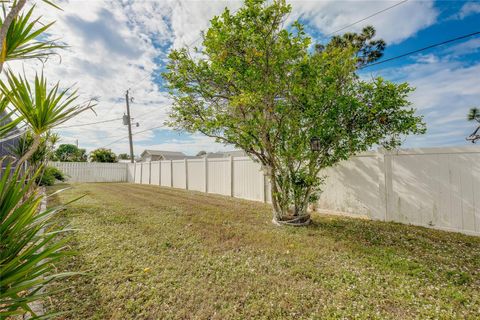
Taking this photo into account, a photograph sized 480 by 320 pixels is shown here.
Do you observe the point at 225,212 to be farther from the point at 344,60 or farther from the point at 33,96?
the point at 33,96

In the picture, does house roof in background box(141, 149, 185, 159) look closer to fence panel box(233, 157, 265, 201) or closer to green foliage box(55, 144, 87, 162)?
green foliage box(55, 144, 87, 162)

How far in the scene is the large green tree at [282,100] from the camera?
458 cm

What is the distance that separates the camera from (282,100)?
5.11 metres

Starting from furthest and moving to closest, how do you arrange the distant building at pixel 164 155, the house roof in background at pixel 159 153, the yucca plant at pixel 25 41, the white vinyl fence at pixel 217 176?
the house roof in background at pixel 159 153 < the distant building at pixel 164 155 < the white vinyl fence at pixel 217 176 < the yucca plant at pixel 25 41

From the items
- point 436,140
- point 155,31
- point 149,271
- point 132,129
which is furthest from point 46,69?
point 132,129

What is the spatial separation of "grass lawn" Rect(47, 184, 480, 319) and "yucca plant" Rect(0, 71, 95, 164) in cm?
149

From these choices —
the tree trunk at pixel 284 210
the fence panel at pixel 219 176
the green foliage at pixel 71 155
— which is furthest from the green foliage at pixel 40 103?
the green foliage at pixel 71 155

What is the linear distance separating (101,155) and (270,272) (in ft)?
87.3

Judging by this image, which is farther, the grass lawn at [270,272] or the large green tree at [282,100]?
the large green tree at [282,100]

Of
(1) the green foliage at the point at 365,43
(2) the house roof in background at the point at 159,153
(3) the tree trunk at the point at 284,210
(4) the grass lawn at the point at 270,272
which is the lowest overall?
(4) the grass lawn at the point at 270,272

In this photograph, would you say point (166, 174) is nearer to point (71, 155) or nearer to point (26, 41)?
point (26, 41)

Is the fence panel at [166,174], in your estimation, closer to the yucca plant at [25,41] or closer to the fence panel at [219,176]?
the fence panel at [219,176]

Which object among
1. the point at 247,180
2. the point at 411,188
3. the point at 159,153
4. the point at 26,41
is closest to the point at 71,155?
the point at 159,153

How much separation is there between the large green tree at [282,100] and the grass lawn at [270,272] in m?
1.56
